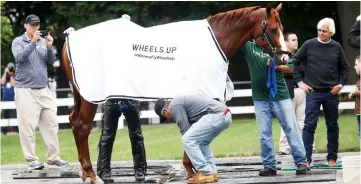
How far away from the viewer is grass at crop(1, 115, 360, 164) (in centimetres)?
1642

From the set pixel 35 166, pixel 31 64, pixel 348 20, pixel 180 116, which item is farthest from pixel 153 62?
pixel 348 20

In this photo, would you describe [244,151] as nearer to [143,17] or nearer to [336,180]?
[336,180]

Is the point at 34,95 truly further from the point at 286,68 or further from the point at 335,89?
the point at 335,89

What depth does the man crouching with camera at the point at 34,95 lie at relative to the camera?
14047 mm

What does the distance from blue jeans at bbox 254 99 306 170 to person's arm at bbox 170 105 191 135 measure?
5.14ft

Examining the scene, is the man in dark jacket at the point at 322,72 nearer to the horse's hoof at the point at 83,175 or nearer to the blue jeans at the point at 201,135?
the blue jeans at the point at 201,135

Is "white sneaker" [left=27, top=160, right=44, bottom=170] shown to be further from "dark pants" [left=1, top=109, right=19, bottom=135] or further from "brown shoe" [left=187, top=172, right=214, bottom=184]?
"dark pants" [left=1, top=109, right=19, bottom=135]

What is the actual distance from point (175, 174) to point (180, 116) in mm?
1524

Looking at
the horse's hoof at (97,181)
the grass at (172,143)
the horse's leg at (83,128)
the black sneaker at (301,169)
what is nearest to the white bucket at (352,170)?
the black sneaker at (301,169)

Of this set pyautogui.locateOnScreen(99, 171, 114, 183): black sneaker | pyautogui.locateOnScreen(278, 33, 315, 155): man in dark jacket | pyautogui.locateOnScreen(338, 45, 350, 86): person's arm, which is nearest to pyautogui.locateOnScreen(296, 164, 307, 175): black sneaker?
pyautogui.locateOnScreen(338, 45, 350, 86): person's arm

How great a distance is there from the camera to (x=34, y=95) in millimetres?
14117

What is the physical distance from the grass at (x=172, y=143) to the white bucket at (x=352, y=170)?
16.1 ft

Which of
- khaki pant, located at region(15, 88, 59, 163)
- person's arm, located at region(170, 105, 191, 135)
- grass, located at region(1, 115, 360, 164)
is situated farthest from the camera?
grass, located at region(1, 115, 360, 164)

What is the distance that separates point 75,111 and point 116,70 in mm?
1327
